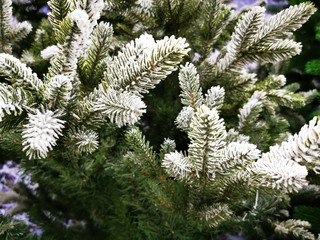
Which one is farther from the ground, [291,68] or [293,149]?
[291,68]

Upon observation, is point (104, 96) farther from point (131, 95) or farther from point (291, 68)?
point (291, 68)

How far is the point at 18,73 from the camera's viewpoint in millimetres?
947

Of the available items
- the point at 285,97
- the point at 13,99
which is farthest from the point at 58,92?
the point at 285,97

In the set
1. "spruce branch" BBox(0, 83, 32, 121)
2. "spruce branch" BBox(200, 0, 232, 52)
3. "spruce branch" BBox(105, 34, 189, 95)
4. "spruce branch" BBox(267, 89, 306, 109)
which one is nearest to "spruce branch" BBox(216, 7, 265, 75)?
"spruce branch" BBox(200, 0, 232, 52)

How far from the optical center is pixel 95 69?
3.46ft

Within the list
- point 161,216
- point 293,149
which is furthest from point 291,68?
point 293,149

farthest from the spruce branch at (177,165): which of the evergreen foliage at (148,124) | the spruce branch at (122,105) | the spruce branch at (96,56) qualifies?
the spruce branch at (96,56)

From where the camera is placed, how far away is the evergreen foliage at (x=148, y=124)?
897 millimetres

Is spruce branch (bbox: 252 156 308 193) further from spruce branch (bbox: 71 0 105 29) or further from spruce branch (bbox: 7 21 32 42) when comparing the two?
spruce branch (bbox: 7 21 32 42)

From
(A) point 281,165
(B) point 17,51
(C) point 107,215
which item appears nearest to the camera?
(A) point 281,165

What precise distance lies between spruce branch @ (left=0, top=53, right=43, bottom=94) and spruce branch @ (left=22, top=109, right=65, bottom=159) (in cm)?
8

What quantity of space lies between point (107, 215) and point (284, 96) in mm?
1063

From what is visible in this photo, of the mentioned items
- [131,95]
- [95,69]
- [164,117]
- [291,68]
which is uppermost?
[291,68]

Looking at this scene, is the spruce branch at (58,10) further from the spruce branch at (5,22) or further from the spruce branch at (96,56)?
the spruce branch at (5,22)
